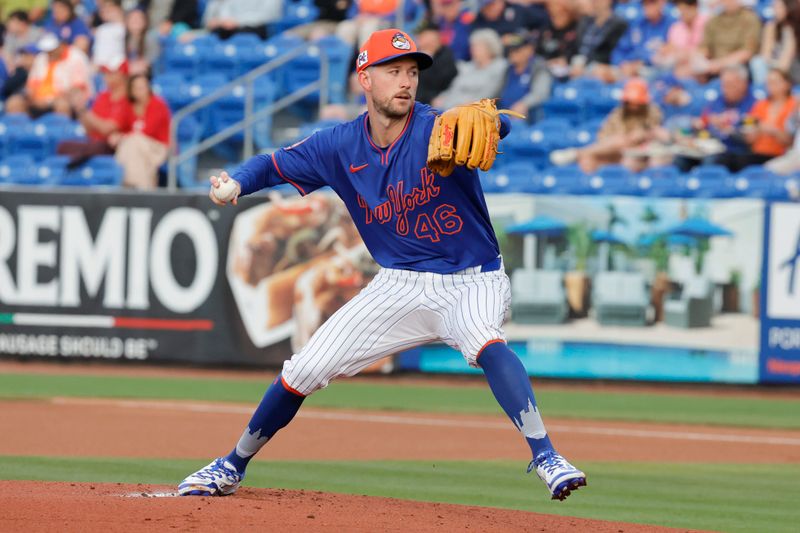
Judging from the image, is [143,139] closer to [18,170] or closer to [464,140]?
[18,170]

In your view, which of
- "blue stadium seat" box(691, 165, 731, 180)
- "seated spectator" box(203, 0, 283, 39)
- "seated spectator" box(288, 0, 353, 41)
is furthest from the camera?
"seated spectator" box(203, 0, 283, 39)

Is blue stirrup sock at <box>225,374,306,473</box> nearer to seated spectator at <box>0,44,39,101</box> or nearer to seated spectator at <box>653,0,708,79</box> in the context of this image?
seated spectator at <box>653,0,708,79</box>

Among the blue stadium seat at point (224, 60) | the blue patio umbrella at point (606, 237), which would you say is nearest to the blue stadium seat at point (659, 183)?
the blue patio umbrella at point (606, 237)

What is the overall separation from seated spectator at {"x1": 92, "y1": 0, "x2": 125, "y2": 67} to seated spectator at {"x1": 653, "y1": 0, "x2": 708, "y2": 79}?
23.1ft

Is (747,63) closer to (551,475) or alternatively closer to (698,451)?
(698,451)

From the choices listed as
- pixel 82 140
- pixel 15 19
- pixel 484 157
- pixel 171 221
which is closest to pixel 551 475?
pixel 484 157

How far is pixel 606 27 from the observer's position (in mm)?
15219

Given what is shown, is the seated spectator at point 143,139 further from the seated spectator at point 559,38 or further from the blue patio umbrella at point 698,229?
the blue patio umbrella at point 698,229

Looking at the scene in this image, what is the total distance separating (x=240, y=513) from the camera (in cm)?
520

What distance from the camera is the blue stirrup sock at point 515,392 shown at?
525cm

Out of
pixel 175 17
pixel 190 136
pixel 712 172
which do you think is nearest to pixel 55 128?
pixel 190 136

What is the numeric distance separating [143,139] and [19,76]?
3.72 m

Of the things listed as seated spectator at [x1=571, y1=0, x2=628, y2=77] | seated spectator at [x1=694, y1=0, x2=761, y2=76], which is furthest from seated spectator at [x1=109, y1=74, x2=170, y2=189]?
seated spectator at [x1=694, y1=0, x2=761, y2=76]

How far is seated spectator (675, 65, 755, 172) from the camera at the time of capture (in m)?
13.9
